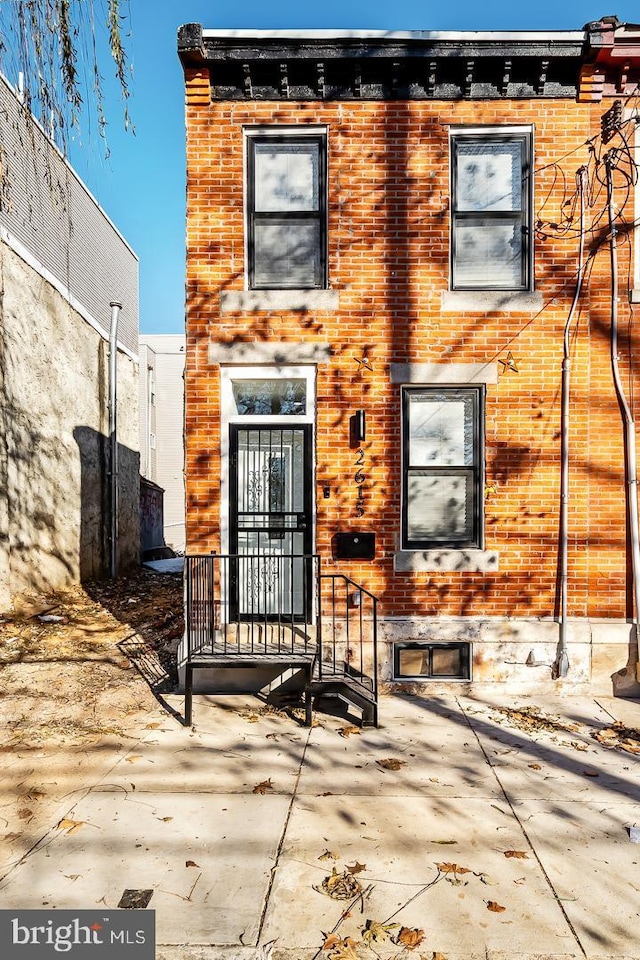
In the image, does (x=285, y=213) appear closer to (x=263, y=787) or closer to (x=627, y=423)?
(x=627, y=423)

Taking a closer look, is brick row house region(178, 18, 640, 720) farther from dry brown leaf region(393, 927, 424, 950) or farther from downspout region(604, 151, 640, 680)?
dry brown leaf region(393, 927, 424, 950)

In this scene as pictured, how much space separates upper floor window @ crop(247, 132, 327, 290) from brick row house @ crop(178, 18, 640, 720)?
0.13m

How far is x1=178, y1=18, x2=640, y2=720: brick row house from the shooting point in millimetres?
6828

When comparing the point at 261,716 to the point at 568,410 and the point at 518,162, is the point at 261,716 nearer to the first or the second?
the point at 568,410

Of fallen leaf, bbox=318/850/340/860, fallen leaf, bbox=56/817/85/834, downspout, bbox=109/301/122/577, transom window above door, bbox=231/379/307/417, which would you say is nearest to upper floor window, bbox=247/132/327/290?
transom window above door, bbox=231/379/307/417

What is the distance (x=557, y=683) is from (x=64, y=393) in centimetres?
984

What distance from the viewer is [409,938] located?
3.04 metres

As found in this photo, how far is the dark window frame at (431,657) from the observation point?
683 centimetres

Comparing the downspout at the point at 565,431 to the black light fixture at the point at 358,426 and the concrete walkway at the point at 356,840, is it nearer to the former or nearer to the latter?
the concrete walkway at the point at 356,840

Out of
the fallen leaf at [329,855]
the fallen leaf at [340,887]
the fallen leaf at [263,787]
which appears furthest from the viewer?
the fallen leaf at [263,787]

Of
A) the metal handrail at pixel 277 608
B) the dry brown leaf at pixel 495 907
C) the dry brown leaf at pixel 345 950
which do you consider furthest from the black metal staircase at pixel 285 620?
the dry brown leaf at pixel 345 950

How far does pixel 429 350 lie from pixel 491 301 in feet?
2.83

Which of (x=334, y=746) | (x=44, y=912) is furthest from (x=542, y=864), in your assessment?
(x=44, y=912)

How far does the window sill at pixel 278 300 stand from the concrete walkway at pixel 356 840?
4268 mm
